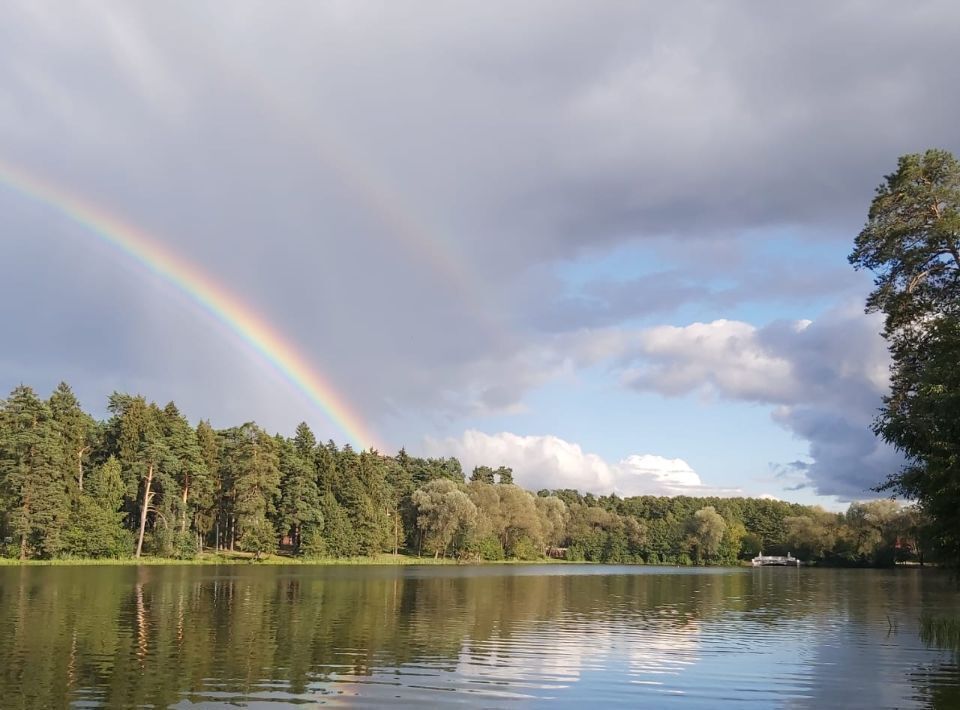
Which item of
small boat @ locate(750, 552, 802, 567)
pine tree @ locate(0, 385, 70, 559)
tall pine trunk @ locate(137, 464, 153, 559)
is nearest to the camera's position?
pine tree @ locate(0, 385, 70, 559)

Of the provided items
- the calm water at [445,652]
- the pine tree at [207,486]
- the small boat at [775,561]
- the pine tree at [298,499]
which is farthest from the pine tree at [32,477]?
the small boat at [775,561]

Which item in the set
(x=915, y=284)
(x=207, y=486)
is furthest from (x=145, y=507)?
(x=915, y=284)

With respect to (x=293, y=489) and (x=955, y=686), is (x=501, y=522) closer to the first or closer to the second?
(x=293, y=489)

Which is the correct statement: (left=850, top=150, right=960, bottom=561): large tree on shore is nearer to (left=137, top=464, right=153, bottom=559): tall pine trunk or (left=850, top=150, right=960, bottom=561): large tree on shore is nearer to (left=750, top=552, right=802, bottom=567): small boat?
(left=137, top=464, right=153, bottom=559): tall pine trunk

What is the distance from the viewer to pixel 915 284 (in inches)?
1510

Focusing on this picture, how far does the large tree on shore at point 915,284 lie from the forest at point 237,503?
46810mm

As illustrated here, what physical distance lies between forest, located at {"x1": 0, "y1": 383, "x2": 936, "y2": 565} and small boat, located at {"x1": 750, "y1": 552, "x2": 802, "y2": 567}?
409cm

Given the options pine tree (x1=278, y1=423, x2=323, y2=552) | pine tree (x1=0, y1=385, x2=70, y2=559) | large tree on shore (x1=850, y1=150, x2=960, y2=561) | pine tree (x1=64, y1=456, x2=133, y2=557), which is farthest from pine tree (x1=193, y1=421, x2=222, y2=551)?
large tree on shore (x1=850, y1=150, x2=960, y2=561)

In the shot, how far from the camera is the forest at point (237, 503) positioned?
9844cm

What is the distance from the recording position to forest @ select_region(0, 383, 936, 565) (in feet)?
323

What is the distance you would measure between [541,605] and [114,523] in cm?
7386

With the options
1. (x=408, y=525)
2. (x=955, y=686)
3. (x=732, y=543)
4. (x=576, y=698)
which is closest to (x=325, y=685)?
(x=576, y=698)

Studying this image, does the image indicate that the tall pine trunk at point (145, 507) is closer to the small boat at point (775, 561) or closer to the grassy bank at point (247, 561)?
the grassy bank at point (247, 561)

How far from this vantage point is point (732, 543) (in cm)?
19975
